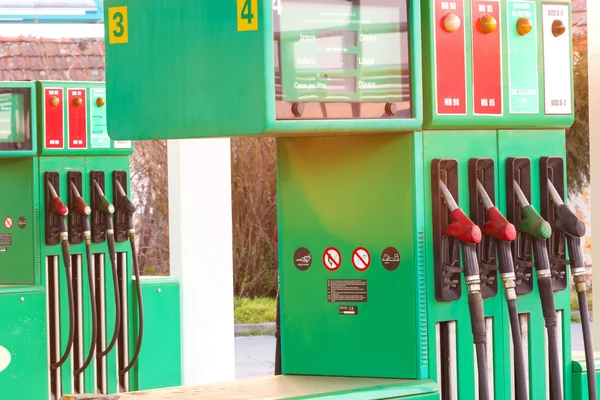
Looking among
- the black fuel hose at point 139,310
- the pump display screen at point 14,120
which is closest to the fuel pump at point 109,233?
the black fuel hose at point 139,310

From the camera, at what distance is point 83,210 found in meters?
6.98

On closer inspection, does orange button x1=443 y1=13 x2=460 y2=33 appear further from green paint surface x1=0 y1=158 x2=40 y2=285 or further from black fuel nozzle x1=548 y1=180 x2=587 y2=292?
green paint surface x1=0 y1=158 x2=40 y2=285

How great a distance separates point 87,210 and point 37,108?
0.62 metres

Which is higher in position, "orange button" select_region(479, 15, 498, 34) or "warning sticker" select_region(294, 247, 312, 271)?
"orange button" select_region(479, 15, 498, 34)

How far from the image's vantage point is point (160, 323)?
24.8ft

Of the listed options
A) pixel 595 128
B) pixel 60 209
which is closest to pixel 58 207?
pixel 60 209

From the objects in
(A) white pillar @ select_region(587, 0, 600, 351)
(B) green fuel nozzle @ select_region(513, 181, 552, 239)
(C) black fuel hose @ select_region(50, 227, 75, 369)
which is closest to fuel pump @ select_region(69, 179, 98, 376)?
(C) black fuel hose @ select_region(50, 227, 75, 369)

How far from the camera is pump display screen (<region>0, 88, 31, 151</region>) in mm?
6902

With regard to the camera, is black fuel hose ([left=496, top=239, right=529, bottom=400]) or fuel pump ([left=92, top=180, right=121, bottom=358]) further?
fuel pump ([left=92, top=180, right=121, bottom=358])

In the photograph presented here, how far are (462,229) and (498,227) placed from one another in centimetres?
13

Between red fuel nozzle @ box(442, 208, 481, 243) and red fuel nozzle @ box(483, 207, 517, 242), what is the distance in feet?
0.33

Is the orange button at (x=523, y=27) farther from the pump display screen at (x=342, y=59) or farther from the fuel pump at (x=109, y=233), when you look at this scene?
the fuel pump at (x=109, y=233)

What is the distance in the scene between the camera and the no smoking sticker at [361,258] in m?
3.77

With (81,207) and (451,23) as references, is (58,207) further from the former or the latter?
(451,23)
